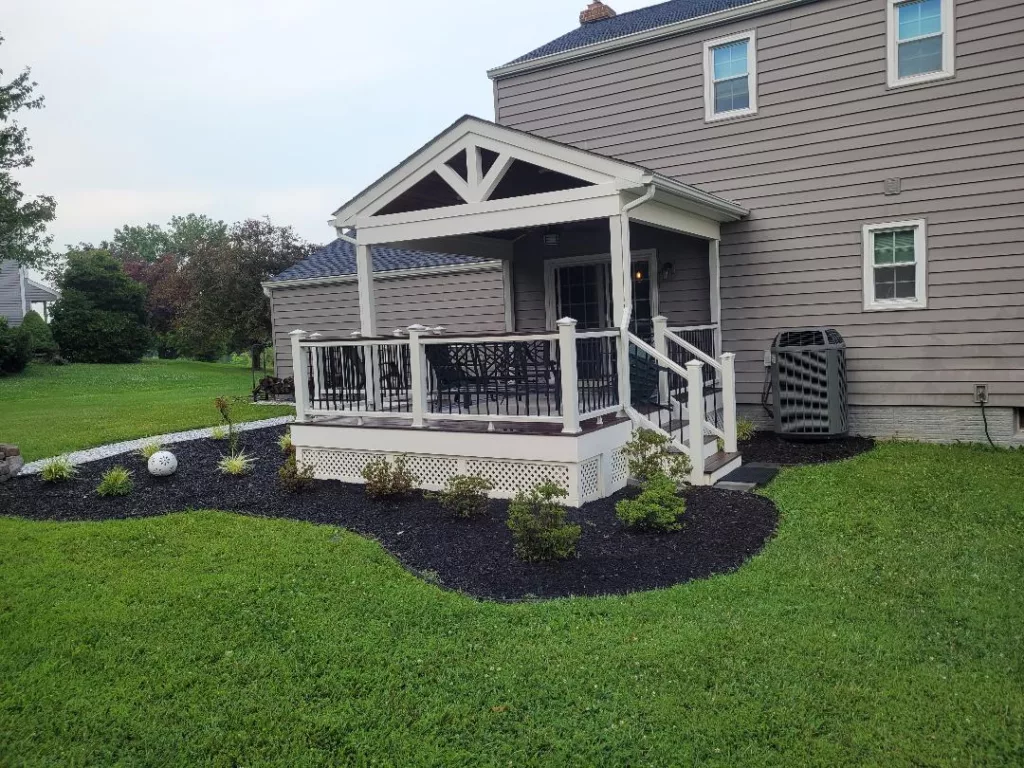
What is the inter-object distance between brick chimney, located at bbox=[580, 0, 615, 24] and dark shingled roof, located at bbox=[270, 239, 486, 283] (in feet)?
14.7

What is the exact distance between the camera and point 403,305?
544 inches

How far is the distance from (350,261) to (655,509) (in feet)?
35.6

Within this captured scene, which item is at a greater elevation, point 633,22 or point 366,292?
point 633,22

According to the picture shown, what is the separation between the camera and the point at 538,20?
22.7 m

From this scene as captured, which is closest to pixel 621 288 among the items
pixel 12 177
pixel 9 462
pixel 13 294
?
pixel 9 462

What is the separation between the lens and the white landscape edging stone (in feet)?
30.2

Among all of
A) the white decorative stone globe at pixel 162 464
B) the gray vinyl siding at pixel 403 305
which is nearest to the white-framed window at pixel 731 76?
the gray vinyl siding at pixel 403 305

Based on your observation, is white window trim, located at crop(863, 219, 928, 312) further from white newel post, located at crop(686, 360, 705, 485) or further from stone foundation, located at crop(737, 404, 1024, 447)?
white newel post, located at crop(686, 360, 705, 485)

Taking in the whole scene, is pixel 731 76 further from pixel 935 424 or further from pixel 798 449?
pixel 935 424

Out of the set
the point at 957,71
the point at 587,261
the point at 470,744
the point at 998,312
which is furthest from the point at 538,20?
the point at 470,744

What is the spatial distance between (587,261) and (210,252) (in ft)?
58.4

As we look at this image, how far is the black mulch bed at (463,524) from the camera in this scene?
5.10 metres

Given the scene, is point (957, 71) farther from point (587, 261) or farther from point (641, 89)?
point (587, 261)

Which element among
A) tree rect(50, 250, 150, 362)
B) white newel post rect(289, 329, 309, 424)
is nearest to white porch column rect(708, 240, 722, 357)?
white newel post rect(289, 329, 309, 424)
